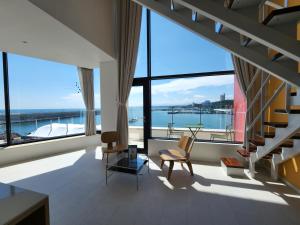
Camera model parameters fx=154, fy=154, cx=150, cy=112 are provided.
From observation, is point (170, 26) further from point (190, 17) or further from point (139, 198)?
point (139, 198)

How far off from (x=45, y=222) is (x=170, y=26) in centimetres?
457

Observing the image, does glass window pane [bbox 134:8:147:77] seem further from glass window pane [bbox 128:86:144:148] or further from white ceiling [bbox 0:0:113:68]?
white ceiling [bbox 0:0:113:68]

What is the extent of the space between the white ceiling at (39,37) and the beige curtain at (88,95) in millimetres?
908

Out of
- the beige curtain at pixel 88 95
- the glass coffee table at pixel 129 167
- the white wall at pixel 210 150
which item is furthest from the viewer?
the beige curtain at pixel 88 95

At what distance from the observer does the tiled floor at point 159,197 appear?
6.10ft

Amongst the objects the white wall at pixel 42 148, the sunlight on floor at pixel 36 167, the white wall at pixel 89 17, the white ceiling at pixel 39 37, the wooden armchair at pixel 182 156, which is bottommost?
the sunlight on floor at pixel 36 167

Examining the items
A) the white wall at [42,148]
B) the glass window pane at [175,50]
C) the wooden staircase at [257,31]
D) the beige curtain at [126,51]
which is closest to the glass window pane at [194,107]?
the glass window pane at [175,50]

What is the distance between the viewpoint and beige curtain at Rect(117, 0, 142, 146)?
3865mm

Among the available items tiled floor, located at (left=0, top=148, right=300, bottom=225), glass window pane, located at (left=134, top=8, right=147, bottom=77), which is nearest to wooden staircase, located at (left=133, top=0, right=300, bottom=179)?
tiled floor, located at (left=0, top=148, right=300, bottom=225)

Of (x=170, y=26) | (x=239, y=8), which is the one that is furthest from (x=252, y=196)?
(x=170, y=26)

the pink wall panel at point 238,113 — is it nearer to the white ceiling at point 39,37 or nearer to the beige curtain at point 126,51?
the beige curtain at point 126,51

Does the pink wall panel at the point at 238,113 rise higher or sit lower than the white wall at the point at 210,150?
higher

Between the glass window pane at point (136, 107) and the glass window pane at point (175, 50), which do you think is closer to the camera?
the glass window pane at point (175, 50)

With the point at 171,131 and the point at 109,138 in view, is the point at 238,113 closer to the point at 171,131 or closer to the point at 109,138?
the point at 171,131
